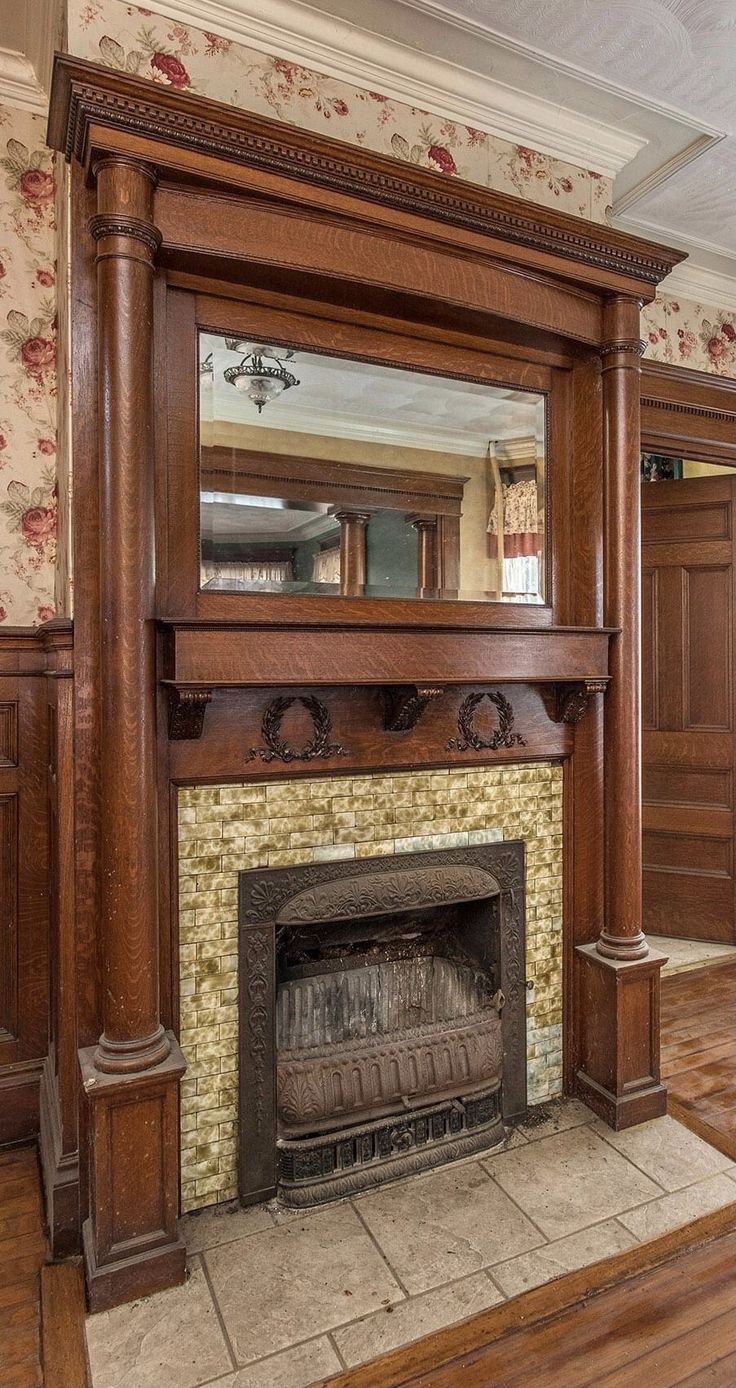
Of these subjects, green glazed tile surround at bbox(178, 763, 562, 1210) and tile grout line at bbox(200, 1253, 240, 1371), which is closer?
tile grout line at bbox(200, 1253, 240, 1371)

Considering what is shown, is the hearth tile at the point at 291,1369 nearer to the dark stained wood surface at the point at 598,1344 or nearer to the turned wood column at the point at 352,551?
the dark stained wood surface at the point at 598,1344

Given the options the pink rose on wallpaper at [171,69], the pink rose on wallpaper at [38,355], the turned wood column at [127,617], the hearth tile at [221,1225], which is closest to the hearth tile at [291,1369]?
the hearth tile at [221,1225]

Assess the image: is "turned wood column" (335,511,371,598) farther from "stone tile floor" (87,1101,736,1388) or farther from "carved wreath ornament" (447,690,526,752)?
"stone tile floor" (87,1101,736,1388)

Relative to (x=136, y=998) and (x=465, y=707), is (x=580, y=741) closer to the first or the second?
(x=465, y=707)

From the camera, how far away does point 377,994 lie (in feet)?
7.24

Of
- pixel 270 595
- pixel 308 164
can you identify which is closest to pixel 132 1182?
pixel 270 595

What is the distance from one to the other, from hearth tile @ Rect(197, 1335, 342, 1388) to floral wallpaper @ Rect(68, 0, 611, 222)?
2543 mm

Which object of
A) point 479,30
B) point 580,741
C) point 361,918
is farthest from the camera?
point 580,741

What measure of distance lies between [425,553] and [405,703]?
17.0 inches

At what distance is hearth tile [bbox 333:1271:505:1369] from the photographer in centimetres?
150

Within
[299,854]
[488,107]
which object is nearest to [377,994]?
[299,854]

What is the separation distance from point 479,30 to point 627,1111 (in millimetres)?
2890

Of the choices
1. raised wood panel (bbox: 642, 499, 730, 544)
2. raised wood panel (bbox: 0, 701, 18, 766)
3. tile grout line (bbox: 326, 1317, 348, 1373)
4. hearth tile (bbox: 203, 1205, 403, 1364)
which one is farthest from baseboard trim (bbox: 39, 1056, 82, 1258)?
raised wood panel (bbox: 642, 499, 730, 544)

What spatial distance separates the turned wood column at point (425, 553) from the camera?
209 centimetres
